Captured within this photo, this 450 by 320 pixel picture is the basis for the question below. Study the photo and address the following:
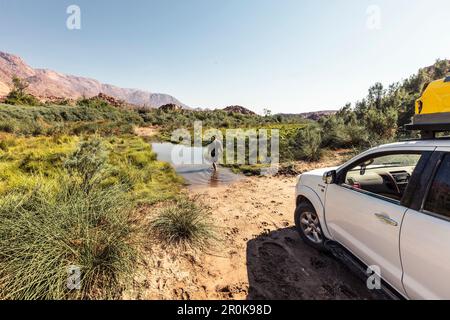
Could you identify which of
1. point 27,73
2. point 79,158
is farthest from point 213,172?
point 27,73

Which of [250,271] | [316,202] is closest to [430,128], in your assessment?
[316,202]

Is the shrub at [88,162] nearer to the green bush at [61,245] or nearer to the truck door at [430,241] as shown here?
the green bush at [61,245]

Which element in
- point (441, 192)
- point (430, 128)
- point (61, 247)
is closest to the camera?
point (441, 192)

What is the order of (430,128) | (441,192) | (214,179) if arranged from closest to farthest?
(441,192), (430,128), (214,179)

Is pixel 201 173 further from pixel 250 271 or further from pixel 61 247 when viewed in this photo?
pixel 61 247

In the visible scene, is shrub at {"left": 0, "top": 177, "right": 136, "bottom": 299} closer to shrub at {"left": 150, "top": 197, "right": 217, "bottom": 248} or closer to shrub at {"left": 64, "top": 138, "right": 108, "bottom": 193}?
shrub at {"left": 150, "top": 197, "right": 217, "bottom": 248}

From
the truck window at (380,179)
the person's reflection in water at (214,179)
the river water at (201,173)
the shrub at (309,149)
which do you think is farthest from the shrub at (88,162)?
the shrub at (309,149)

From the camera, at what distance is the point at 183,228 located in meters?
4.07

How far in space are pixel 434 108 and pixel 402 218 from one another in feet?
3.65

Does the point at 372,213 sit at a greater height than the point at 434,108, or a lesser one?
lesser

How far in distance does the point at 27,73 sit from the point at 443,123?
250 meters

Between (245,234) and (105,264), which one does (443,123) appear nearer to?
(245,234)

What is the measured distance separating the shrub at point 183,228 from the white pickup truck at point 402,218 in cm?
202

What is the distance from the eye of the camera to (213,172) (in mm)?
10148
